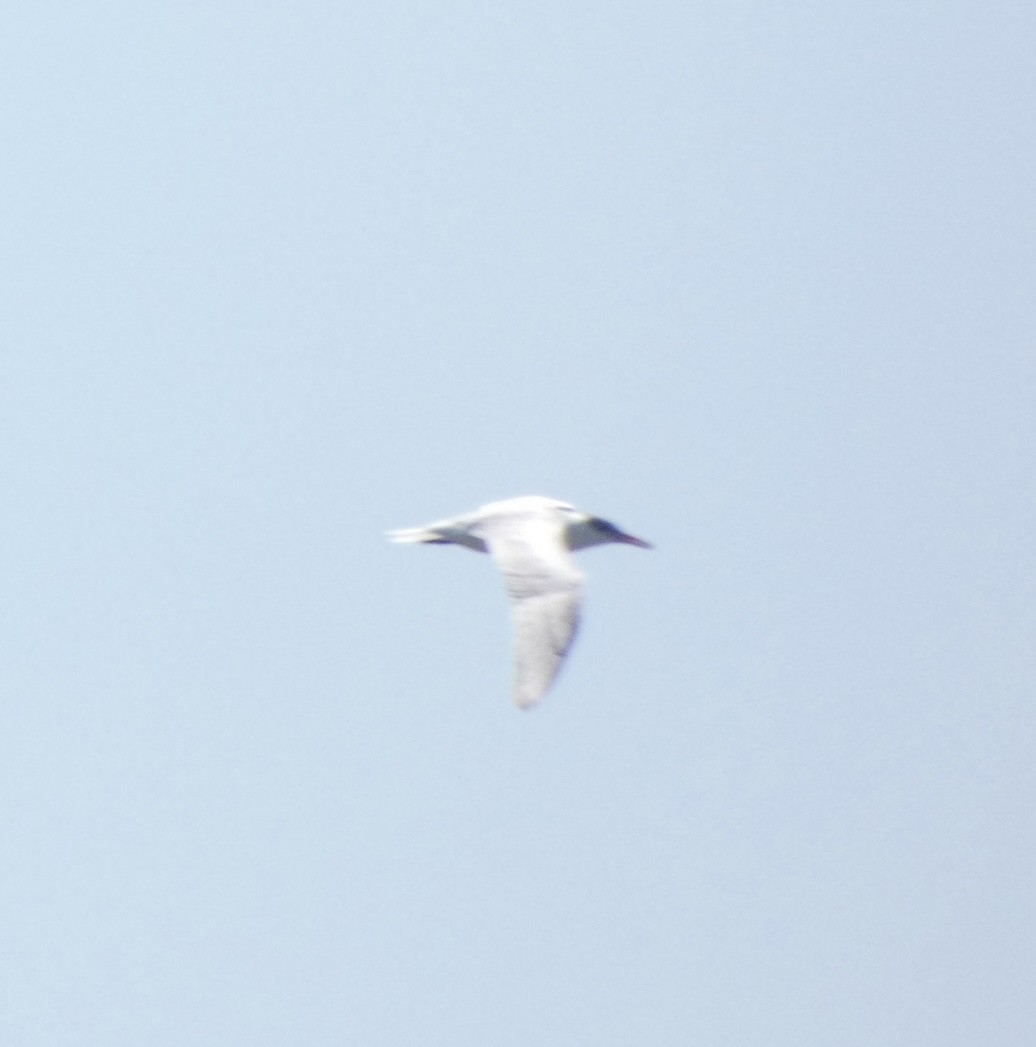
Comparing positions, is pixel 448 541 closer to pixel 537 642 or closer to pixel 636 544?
pixel 636 544

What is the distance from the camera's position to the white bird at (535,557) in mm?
17469

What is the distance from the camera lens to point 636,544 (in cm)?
2258

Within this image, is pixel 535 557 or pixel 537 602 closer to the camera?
pixel 537 602

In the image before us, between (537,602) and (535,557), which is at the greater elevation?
(535,557)

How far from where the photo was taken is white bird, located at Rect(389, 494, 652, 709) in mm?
17469

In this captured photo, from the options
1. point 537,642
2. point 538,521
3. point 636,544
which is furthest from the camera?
point 636,544

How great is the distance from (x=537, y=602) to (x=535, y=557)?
3.84 feet

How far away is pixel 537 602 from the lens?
18188 millimetres

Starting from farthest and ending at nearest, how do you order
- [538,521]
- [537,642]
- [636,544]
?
1. [636,544]
2. [538,521]
3. [537,642]

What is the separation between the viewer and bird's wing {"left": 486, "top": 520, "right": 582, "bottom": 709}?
17.3 metres

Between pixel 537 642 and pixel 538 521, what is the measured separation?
318 cm

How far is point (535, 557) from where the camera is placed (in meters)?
19.3

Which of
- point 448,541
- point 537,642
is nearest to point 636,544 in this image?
point 448,541

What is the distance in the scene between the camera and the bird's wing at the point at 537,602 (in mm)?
17328
